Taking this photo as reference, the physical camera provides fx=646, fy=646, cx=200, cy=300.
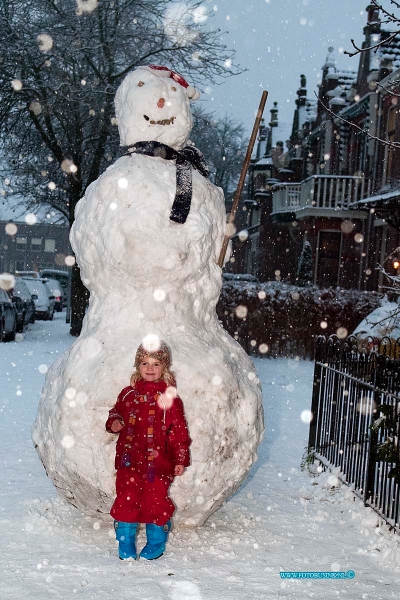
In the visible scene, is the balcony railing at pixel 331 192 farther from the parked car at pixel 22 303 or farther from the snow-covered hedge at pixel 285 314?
the parked car at pixel 22 303

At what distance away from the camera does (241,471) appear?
430 centimetres

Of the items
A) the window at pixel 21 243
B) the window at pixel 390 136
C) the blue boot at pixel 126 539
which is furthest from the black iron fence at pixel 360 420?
the window at pixel 21 243

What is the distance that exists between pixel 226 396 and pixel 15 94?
11.8 m

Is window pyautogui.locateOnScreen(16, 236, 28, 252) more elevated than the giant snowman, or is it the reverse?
window pyautogui.locateOnScreen(16, 236, 28, 252)

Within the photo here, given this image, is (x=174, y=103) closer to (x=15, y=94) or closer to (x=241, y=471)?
(x=241, y=471)

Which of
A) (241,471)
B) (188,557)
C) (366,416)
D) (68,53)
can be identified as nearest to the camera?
(188,557)

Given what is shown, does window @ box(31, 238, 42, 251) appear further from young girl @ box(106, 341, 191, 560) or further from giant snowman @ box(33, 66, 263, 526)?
young girl @ box(106, 341, 191, 560)

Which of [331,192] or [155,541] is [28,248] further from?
[155,541]

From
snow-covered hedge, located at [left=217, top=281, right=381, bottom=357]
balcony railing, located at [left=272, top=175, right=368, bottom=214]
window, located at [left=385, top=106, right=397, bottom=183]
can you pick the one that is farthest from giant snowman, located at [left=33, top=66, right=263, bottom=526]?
balcony railing, located at [left=272, top=175, right=368, bottom=214]

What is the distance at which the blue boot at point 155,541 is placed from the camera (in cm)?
392

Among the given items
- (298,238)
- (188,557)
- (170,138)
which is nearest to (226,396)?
(188,557)

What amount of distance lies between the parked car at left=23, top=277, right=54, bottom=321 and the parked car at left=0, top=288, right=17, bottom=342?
6587 millimetres

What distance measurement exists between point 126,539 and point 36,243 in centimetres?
6446

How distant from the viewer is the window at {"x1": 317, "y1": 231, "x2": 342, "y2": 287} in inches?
872
